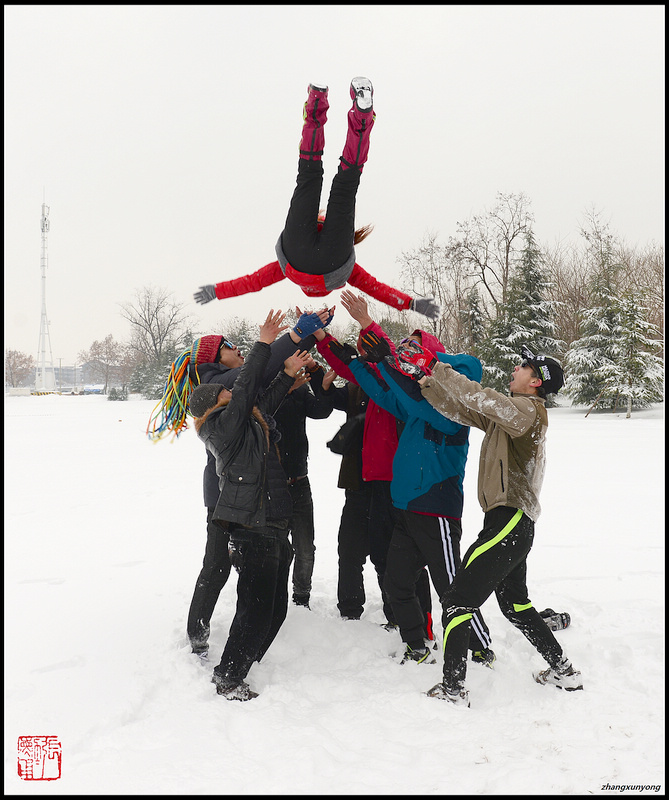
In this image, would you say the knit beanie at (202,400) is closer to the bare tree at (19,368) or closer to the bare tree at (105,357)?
the bare tree at (105,357)

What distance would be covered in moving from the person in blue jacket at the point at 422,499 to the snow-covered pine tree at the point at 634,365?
19.5m

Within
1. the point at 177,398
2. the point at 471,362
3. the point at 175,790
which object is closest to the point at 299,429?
the point at 177,398

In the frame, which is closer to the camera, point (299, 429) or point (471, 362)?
point (471, 362)

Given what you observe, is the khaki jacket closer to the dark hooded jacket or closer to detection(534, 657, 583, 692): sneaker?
the dark hooded jacket

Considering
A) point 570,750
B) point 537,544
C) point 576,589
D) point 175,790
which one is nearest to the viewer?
point 175,790

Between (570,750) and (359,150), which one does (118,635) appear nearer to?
(570,750)

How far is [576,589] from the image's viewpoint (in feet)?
15.4

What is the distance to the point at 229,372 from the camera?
12.0ft

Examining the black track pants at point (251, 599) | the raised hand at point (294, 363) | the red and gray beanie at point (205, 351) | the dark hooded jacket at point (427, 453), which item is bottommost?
the black track pants at point (251, 599)

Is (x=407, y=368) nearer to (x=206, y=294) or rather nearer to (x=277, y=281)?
(x=277, y=281)

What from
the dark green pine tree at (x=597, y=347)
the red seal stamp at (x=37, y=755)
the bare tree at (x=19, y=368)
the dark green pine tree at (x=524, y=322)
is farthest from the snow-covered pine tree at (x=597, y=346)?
the bare tree at (x=19, y=368)

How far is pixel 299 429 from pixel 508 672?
2138 millimetres

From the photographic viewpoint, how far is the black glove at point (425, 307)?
368 centimetres

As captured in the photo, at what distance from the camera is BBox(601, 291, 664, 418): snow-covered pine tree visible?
20.8m
